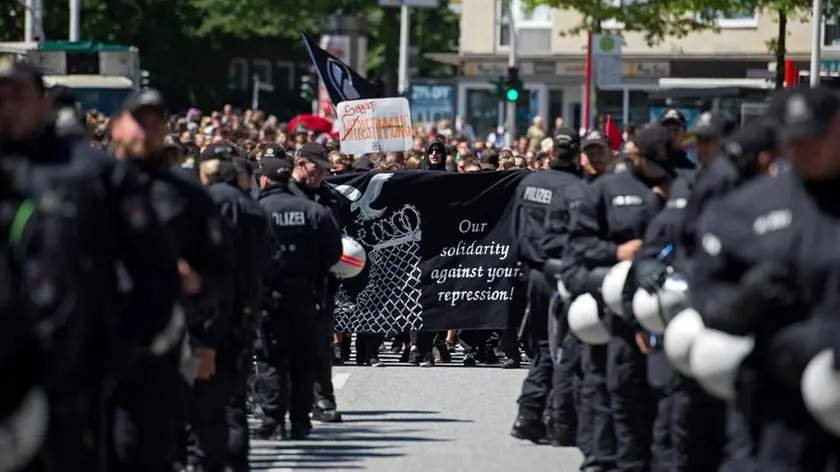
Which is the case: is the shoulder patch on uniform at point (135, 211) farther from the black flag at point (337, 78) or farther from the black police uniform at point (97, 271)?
the black flag at point (337, 78)

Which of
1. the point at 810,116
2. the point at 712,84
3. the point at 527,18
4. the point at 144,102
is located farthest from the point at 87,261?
the point at 527,18

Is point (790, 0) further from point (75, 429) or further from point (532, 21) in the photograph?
point (75, 429)

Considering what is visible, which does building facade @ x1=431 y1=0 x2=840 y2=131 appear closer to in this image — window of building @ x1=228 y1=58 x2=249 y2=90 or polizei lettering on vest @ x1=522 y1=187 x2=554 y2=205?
window of building @ x1=228 y1=58 x2=249 y2=90

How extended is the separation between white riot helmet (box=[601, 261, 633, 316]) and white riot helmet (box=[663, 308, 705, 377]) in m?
1.98

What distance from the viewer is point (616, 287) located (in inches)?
413

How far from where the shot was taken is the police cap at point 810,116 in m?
6.77

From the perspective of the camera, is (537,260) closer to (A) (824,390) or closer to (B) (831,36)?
(A) (824,390)

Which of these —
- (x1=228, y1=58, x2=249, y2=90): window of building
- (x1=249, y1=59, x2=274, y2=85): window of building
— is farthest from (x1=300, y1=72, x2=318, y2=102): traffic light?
(x1=249, y1=59, x2=274, y2=85): window of building

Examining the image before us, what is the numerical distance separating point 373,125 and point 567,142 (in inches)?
Answer: 347

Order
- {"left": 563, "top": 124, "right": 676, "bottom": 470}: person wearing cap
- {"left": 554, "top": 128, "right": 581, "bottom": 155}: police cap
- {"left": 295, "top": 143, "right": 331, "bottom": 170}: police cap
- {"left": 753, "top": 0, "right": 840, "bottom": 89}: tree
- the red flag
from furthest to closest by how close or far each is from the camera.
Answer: {"left": 753, "top": 0, "right": 840, "bottom": 89}: tree < the red flag < {"left": 295, "top": 143, "right": 331, "bottom": 170}: police cap < {"left": 554, "top": 128, "right": 581, "bottom": 155}: police cap < {"left": 563, "top": 124, "right": 676, "bottom": 470}: person wearing cap

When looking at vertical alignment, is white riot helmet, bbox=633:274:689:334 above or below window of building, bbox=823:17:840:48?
below

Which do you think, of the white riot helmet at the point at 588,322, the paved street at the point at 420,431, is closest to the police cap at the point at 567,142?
the paved street at the point at 420,431

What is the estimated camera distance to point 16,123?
23.1 feet

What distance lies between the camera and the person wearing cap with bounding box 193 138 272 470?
10961 millimetres
